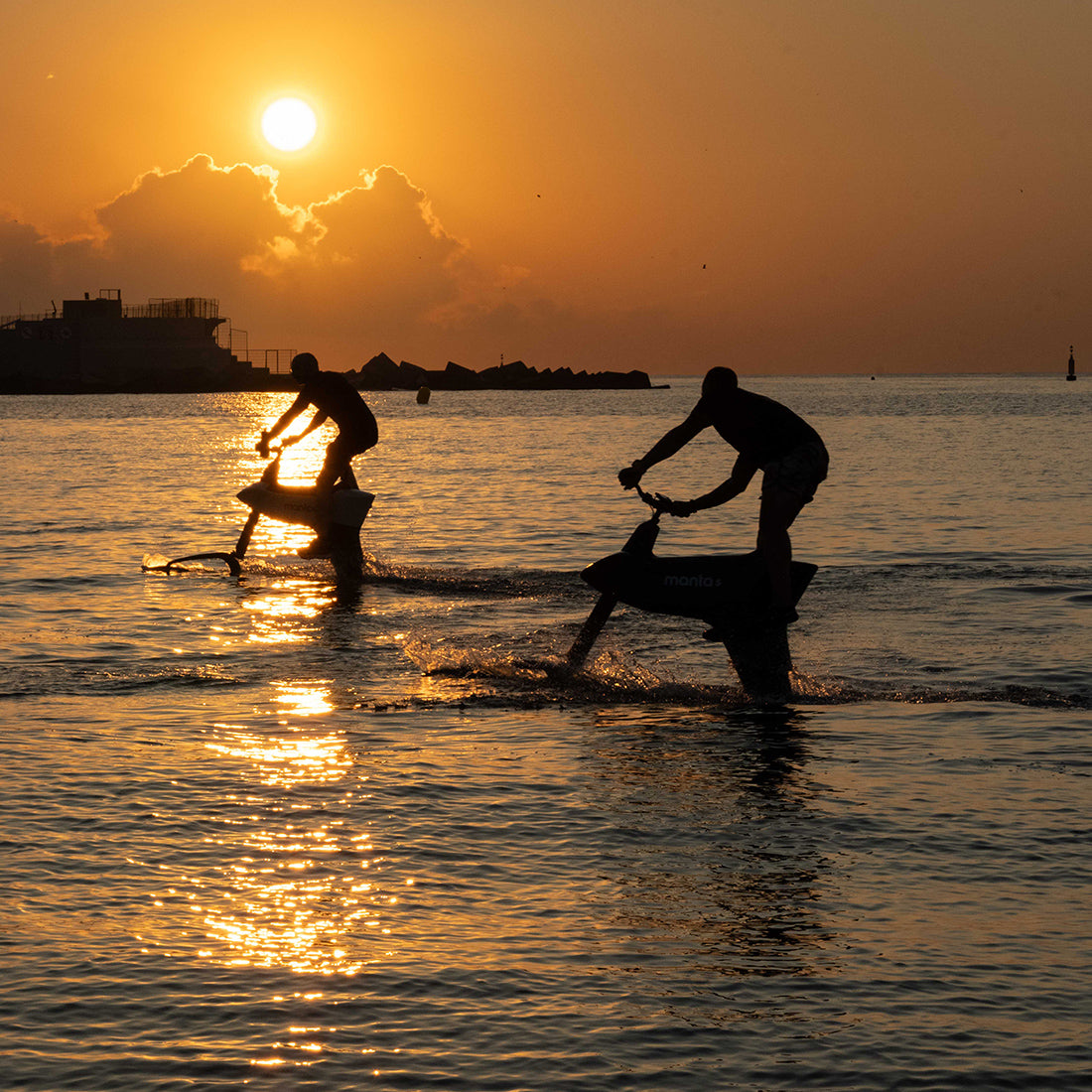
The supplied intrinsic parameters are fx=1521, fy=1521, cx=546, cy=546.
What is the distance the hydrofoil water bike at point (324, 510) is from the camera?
15.5 metres

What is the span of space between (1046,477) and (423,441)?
37492 mm

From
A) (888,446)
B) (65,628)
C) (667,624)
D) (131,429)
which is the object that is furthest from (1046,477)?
(131,429)

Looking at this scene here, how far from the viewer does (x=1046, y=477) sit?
3709 centimetres

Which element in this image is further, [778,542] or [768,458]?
[768,458]

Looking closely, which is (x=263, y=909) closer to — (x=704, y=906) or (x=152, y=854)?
(x=152, y=854)

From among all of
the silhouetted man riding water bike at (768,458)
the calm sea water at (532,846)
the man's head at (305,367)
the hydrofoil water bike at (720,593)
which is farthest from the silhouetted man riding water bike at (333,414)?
the silhouetted man riding water bike at (768,458)

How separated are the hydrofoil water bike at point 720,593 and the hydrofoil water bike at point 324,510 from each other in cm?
611

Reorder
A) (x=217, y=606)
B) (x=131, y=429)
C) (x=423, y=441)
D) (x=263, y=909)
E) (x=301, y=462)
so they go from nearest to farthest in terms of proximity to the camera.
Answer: (x=263, y=909) < (x=217, y=606) < (x=301, y=462) < (x=423, y=441) < (x=131, y=429)

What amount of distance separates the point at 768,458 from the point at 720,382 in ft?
1.90

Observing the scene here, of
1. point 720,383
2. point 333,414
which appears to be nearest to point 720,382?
point 720,383

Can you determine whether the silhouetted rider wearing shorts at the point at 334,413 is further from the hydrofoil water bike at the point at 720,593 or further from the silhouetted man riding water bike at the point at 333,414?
the hydrofoil water bike at the point at 720,593

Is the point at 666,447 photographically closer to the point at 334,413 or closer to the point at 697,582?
the point at 697,582

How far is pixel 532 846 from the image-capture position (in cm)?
636

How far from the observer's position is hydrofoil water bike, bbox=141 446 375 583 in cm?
1546
